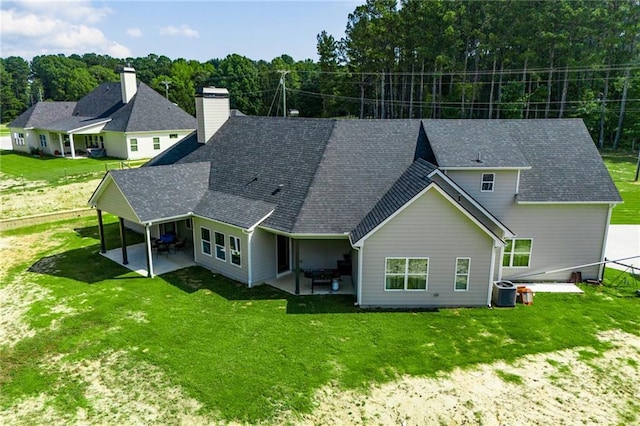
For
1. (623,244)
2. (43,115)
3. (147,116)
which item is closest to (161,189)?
(623,244)

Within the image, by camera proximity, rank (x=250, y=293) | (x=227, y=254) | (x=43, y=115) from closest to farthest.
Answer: (x=250, y=293)
(x=227, y=254)
(x=43, y=115)

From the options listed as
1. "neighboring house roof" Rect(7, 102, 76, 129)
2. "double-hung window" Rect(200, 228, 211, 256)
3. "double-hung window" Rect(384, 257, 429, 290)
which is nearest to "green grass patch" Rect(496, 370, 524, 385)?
"double-hung window" Rect(384, 257, 429, 290)

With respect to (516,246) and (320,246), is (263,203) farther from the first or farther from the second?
(516,246)

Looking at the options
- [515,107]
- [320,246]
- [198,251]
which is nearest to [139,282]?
[198,251]

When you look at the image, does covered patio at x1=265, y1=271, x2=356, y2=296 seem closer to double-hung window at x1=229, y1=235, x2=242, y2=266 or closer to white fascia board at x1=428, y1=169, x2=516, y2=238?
double-hung window at x1=229, y1=235, x2=242, y2=266

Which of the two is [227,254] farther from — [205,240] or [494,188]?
[494,188]
